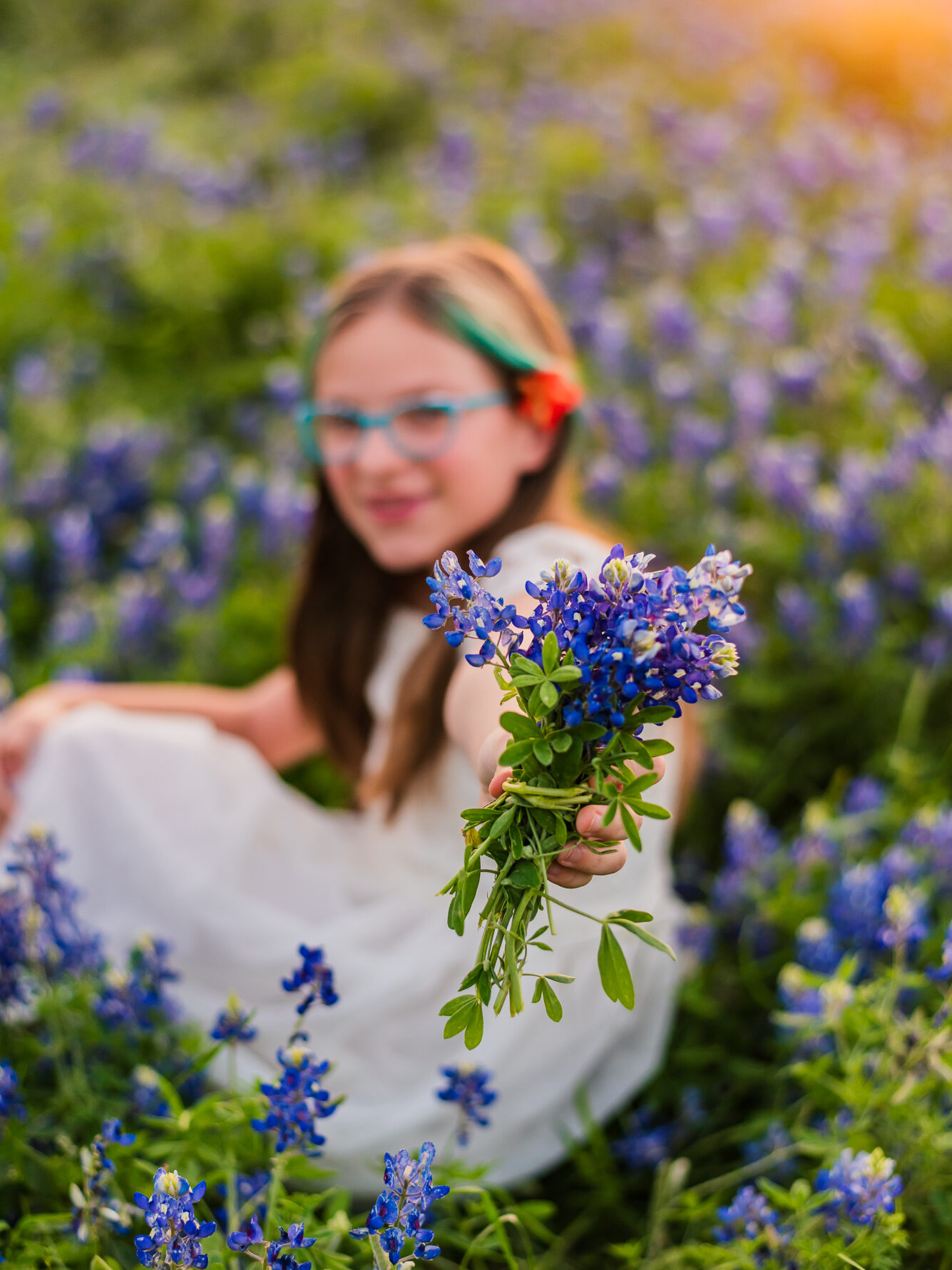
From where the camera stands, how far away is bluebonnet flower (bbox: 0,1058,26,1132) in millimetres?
1409

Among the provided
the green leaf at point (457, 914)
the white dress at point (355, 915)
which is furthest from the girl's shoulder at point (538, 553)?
the green leaf at point (457, 914)

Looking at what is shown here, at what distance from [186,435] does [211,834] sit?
2206 millimetres

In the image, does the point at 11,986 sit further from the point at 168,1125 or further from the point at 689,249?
the point at 689,249

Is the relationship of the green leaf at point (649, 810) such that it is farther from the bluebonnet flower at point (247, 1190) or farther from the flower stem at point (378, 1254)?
the bluebonnet flower at point (247, 1190)

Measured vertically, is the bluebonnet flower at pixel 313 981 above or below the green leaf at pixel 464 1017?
above

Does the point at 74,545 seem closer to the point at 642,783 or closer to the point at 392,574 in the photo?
→ the point at 392,574

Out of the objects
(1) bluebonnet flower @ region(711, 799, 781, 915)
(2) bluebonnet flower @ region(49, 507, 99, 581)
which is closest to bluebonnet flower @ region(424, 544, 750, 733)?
(1) bluebonnet flower @ region(711, 799, 781, 915)

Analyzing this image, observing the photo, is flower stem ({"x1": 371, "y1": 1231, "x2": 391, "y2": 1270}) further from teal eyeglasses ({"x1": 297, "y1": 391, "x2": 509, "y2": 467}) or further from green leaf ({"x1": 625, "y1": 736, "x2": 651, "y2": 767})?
teal eyeglasses ({"x1": 297, "y1": 391, "x2": 509, "y2": 467})

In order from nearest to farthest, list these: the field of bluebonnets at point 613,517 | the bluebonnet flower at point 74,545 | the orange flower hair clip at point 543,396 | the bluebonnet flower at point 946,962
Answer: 1. the bluebonnet flower at point 946,962
2. the field of bluebonnets at point 613,517
3. the orange flower hair clip at point 543,396
4. the bluebonnet flower at point 74,545

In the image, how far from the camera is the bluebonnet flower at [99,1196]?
1269 mm

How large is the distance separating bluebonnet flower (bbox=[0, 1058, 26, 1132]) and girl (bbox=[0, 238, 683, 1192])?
0.50 meters

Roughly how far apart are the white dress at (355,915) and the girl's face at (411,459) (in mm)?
134

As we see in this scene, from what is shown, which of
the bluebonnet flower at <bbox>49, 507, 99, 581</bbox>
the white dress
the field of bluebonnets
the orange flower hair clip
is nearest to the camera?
the field of bluebonnets

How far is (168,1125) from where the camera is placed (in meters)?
1.41
